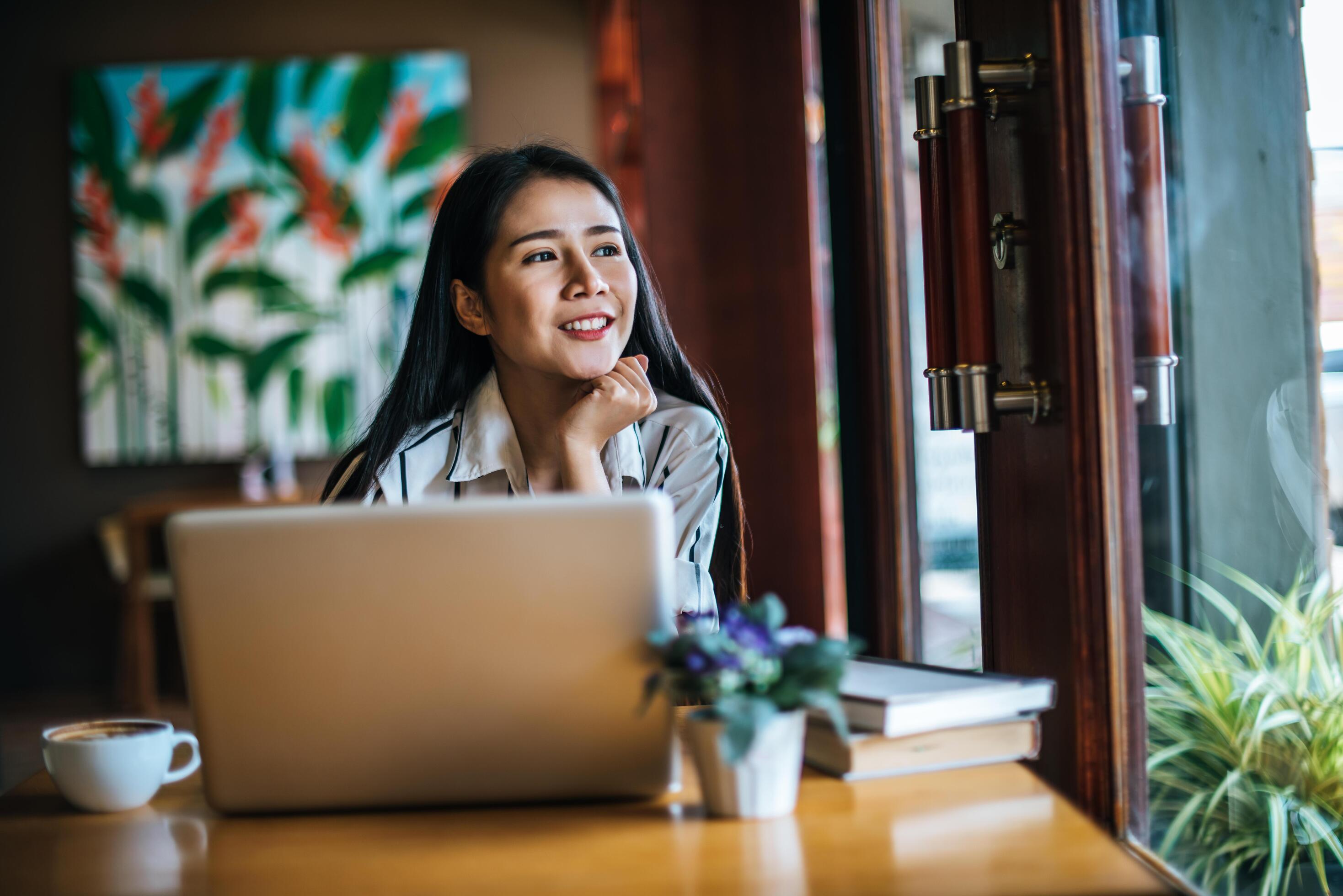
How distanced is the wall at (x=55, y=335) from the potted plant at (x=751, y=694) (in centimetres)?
417

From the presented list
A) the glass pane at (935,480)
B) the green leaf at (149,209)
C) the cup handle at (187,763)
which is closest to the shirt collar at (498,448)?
the glass pane at (935,480)

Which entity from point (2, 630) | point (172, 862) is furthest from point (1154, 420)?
point (2, 630)

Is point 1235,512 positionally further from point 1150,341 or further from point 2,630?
point 2,630

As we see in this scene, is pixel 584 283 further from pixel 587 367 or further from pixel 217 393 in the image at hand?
pixel 217 393

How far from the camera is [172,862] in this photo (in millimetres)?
809

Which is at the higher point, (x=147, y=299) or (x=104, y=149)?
(x=104, y=149)

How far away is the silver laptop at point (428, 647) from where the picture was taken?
825mm

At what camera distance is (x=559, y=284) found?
1492mm

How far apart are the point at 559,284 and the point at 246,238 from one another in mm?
3563

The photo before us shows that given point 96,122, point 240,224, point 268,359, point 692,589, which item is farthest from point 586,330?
point 96,122

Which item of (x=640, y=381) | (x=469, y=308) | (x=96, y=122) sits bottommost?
(x=640, y=381)

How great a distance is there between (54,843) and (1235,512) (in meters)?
0.93

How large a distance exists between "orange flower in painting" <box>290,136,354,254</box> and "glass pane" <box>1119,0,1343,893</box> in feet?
13.3

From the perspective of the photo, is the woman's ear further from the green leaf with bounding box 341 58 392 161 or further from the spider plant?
the green leaf with bounding box 341 58 392 161
